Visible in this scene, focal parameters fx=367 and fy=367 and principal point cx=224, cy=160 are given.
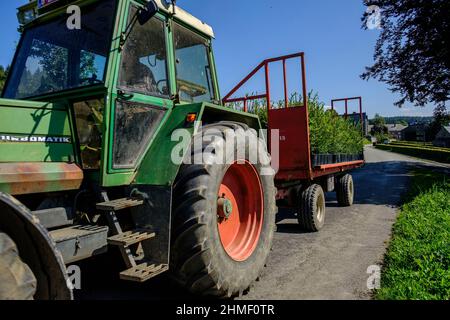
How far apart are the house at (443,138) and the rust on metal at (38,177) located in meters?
71.0

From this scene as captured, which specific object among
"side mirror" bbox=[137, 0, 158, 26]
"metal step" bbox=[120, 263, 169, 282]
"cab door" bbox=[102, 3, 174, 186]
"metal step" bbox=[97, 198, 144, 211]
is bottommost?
"metal step" bbox=[120, 263, 169, 282]

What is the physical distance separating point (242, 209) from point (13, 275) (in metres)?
2.34

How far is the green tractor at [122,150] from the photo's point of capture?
8.79 feet

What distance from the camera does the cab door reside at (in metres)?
2.97

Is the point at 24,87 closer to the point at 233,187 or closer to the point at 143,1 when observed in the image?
the point at 143,1

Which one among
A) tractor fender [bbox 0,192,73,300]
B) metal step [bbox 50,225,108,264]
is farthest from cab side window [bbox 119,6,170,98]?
tractor fender [bbox 0,192,73,300]

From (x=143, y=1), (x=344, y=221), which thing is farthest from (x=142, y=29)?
(x=344, y=221)

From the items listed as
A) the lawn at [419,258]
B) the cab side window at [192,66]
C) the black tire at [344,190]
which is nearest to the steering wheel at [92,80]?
the cab side window at [192,66]

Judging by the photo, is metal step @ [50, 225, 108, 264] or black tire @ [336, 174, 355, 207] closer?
metal step @ [50, 225, 108, 264]

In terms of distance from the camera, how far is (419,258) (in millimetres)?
4418

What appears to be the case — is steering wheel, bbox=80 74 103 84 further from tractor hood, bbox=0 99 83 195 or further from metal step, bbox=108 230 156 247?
metal step, bbox=108 230 156 247

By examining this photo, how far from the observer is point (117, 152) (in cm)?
299

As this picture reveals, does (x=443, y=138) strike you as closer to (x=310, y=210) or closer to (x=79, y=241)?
(x=310, y=210)

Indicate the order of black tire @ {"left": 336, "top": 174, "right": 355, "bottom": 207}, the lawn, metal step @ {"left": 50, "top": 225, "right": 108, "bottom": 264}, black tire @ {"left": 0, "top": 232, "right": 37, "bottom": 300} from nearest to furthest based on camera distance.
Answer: black tire @ {"left": 0, "top": 232, "right": 37, "bottom": 300}
metal step @ {"left": 50, "top": 225, "right": 108, "bottom": 264}
the lawn
black tire @ {"left": 336, "top": 174, "right": 355, "bottom": 207}
